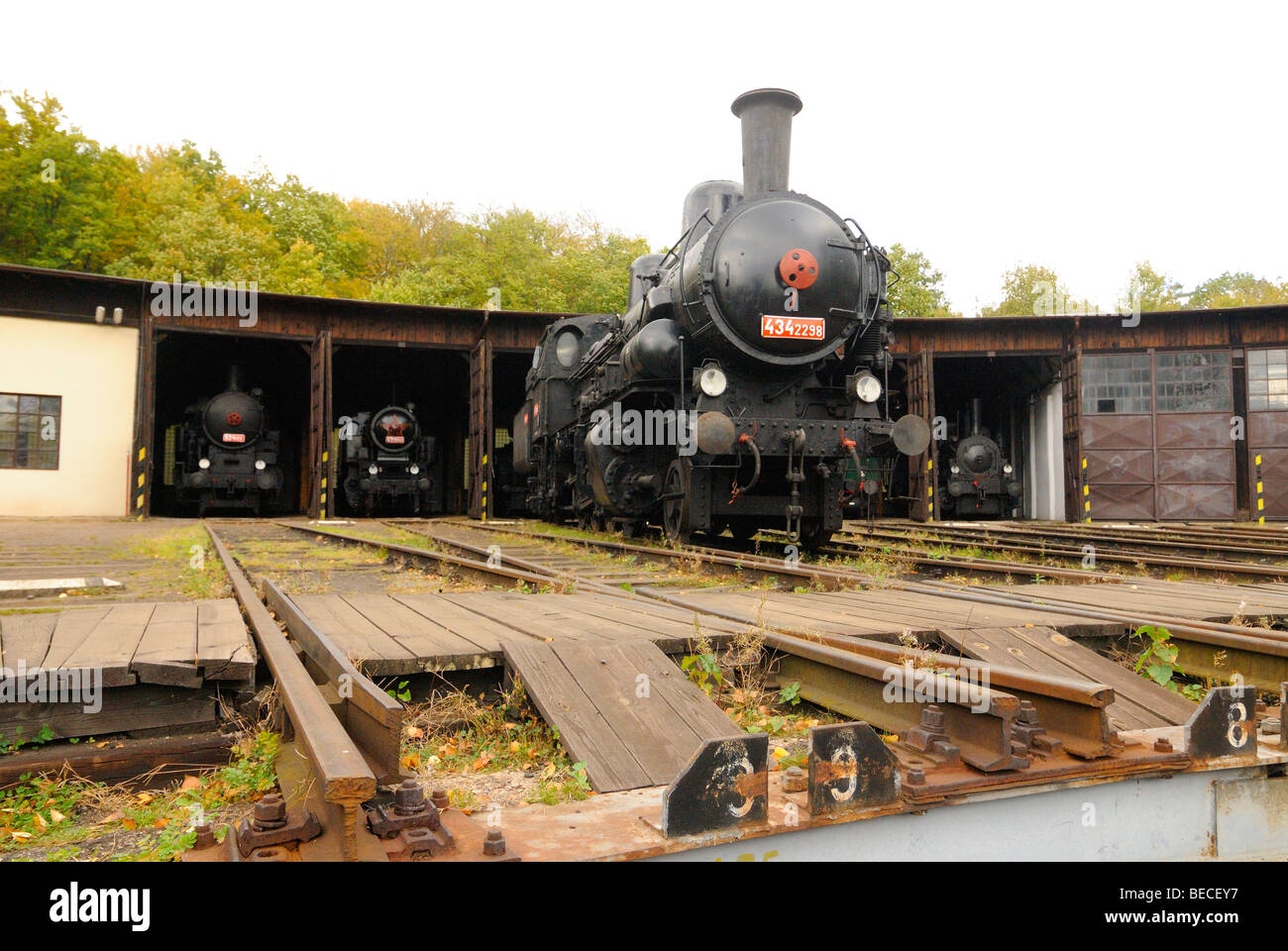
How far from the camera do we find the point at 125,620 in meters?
3.66

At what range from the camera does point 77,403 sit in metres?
16.6

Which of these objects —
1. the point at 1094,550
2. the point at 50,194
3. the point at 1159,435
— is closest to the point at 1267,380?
the point at 1159,435

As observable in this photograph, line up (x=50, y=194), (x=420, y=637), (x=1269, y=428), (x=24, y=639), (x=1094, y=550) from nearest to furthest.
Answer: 1. (x=24, y=639)
2. (x=420, y=637)
3. (x=1094, y=550)
4. (x=1269, y=428)
5. (x=50, y=194)

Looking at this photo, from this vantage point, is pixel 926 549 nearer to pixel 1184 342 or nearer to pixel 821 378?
pixel 821 378

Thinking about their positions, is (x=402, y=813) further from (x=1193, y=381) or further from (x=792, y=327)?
(x=1193, y=381)

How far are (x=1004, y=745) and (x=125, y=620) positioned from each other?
A: 3332mm

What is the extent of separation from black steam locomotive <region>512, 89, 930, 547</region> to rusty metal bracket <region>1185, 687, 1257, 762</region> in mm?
5308

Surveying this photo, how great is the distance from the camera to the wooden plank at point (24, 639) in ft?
9.16

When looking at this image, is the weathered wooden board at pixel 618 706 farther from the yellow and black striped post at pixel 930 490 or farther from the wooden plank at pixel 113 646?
the yellow and black striped post at pixel 930 490

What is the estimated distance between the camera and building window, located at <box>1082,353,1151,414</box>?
60.4 ft

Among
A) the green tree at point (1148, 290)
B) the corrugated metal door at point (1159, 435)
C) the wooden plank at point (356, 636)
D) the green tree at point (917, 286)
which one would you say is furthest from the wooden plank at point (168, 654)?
the green tree at point (1148, 290)

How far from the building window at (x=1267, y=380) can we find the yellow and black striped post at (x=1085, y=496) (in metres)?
3.35

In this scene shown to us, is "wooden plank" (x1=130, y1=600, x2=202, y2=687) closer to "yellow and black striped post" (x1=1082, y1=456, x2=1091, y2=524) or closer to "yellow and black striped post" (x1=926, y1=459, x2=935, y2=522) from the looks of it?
"yellow and black striped post" (x1=926, y1=459, x2=935, y2=522)

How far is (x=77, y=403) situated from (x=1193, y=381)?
21741 mm
